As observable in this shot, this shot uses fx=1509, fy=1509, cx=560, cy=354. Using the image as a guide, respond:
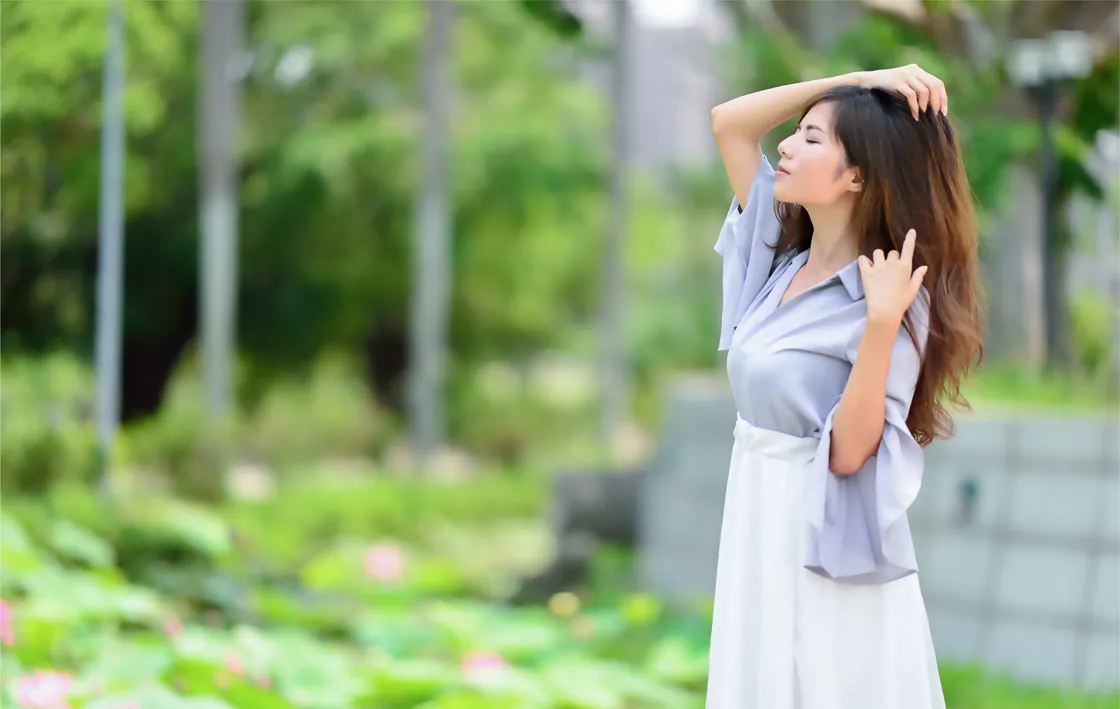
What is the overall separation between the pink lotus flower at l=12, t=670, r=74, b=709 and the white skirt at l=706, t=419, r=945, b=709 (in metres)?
2.36

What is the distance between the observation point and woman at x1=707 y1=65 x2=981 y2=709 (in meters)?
2.14

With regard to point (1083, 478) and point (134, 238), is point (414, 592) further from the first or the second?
point (134, 238)

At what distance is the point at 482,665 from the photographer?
4.89m

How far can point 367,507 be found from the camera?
11.3 meters

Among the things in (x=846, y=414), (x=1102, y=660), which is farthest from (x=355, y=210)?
(x=846, y=414)

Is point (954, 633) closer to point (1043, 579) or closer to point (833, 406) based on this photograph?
point (1043, 579)

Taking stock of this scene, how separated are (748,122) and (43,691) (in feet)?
8.70

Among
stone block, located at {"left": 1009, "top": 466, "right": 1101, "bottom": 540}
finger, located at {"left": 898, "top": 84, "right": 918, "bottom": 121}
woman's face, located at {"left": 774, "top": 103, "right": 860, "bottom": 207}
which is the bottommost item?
stone block, located at {"left": 1009, "top": 466, "right": 1101, "bottom": 540}

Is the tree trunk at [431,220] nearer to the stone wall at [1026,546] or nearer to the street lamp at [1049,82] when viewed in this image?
the street lamp at [1049,82]

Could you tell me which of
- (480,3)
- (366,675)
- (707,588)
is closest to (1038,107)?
(707,588)

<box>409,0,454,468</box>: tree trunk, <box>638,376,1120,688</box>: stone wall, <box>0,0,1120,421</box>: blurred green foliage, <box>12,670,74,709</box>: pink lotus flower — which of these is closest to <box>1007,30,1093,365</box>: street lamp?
<box>638,376,1120,688</box>: stone wall

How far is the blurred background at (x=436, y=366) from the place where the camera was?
537cm

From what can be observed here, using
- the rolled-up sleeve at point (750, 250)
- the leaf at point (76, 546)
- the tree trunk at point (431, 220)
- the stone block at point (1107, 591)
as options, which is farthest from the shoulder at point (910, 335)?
the tree trunk at point (431, 220)

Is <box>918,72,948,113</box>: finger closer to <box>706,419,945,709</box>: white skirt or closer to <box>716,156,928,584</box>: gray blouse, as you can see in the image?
<box>716,156,928,584</box>: gray blouse
